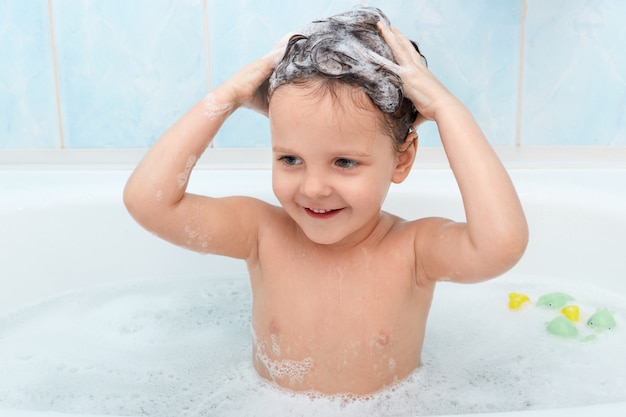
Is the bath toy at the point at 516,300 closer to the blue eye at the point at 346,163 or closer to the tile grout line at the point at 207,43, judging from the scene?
the blue eye at the point at 346,163

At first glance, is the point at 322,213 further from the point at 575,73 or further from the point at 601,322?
the point at 575,73

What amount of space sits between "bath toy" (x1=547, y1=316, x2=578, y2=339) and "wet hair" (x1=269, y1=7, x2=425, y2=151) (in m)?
0.58

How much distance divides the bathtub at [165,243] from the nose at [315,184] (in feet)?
1.94

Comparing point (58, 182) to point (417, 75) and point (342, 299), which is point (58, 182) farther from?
point (417, 75)

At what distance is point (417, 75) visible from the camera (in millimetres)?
986

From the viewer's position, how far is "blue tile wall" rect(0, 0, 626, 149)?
1.69 meters

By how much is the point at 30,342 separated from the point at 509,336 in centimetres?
90

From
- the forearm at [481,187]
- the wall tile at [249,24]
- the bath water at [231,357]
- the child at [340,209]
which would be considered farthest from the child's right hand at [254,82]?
the wall tile at [249,24]

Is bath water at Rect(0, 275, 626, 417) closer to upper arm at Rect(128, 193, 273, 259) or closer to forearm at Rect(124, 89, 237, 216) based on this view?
upper arm at Rect(128, 193, 273, 259)

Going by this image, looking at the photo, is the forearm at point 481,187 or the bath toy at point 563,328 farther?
the bath toy at point 563,328

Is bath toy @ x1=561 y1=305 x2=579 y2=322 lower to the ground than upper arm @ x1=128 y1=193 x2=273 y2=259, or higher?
lower

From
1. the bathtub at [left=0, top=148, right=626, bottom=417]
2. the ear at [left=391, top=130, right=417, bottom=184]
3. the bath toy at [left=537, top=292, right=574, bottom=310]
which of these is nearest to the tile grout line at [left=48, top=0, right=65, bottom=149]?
the bathtub at [left=0, top=148, right=626, bottom=417]

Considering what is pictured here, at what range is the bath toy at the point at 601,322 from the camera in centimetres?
137

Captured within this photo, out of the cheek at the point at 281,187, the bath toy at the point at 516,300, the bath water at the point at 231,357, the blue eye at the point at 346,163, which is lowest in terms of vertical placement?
the bath water at the point at 231,357
